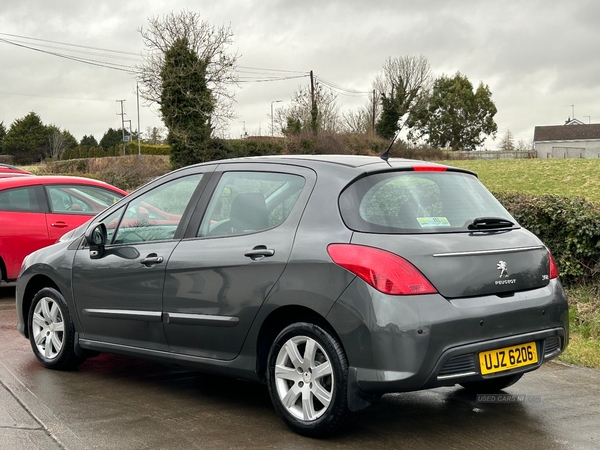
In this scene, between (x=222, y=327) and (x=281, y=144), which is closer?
(x=222, y=327)

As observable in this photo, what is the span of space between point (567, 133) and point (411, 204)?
393ft

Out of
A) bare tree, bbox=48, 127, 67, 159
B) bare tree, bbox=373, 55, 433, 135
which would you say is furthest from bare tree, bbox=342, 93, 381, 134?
bare tree, bbox=48, 127, 67, 159

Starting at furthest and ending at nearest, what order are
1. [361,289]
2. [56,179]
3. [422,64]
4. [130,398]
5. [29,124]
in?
1. [29,124]
2. [422,64]
3. [56,179]
4. [130,398]
5. [361,289]

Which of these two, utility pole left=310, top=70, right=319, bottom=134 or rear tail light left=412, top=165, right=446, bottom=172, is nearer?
rear tail light left=412, top=165, right=446, bottom=172

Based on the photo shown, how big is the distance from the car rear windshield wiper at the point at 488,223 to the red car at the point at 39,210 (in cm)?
676

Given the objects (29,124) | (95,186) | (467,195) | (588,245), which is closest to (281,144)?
(95,186)

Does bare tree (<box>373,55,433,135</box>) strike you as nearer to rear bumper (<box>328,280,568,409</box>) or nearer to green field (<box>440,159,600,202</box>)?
green field (<box>440,159,600,202</box>)

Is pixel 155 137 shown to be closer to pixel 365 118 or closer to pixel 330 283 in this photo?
pixel 365 118

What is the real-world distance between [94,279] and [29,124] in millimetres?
101321

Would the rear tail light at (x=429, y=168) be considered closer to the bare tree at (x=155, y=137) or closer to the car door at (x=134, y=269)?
the car door at (x=134, y=269)

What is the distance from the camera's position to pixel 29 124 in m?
101

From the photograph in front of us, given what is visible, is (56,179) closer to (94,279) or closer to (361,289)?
(94,279)

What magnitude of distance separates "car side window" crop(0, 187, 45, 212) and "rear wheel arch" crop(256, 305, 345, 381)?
6.28 metres

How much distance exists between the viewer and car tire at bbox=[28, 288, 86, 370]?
6180 mm
